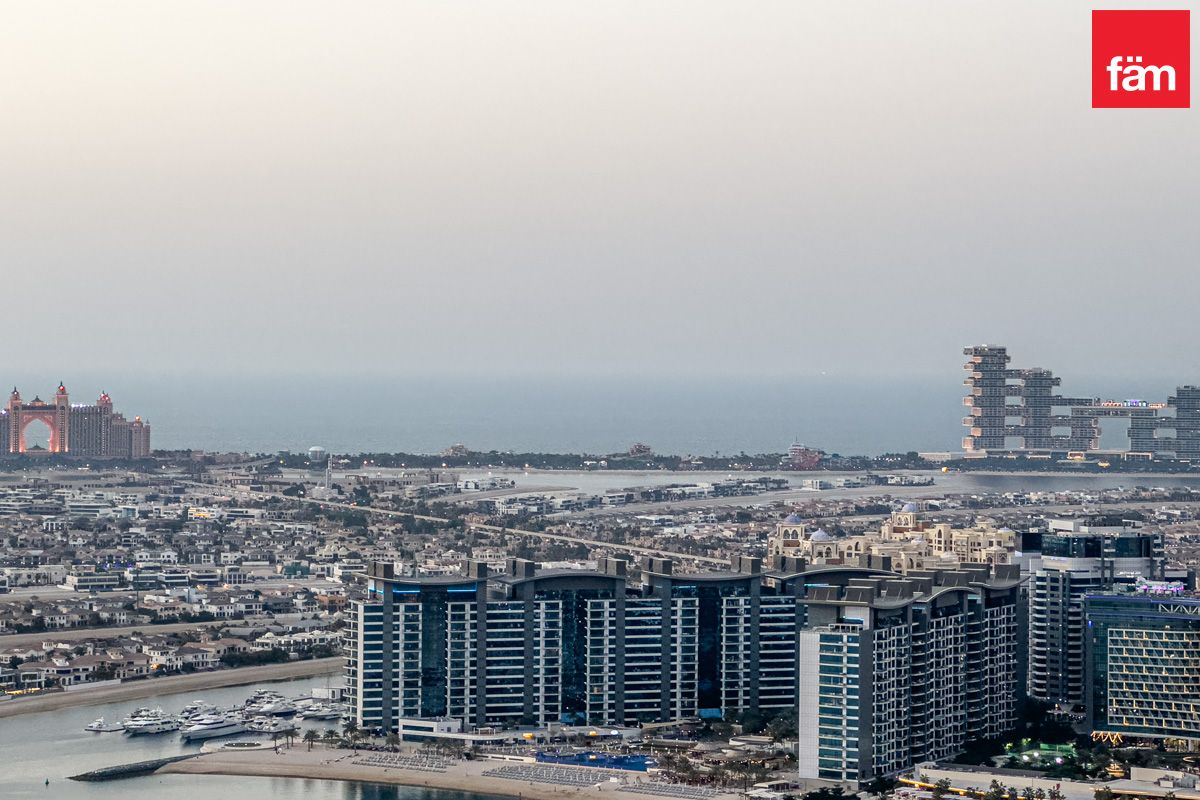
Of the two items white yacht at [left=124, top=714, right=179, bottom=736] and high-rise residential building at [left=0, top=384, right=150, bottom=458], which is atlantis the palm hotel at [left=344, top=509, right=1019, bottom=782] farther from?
high-rise residential building at [left=0, top=384, right=150, bottom=458]

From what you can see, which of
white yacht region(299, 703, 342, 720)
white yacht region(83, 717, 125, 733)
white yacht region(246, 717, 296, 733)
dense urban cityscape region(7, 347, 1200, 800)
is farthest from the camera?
white yacht region(299, 703, 342, 720)

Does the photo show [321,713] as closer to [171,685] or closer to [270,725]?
[270,725]

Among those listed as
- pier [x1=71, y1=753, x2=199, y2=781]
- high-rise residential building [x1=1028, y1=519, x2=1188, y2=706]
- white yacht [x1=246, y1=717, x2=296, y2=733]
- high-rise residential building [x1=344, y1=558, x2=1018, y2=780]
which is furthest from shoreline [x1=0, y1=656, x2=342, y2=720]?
high-rise residential building [x1=1028, y1=519, x2=1188, y2=706]

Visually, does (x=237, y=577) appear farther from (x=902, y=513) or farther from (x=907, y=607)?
(x=907, y=607)

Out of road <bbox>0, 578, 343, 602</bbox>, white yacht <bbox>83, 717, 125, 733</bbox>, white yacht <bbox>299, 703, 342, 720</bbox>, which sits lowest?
white yacht <bbox>83, 717, 125, 733</bbox>

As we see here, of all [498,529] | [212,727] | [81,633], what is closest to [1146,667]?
[212,727]

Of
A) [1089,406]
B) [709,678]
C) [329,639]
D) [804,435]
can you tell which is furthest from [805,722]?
[804,435]

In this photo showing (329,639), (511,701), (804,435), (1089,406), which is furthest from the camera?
(804,435)

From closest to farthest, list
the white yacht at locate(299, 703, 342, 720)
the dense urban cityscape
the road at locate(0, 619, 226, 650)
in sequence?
the dense urban cityscape < the white yacht at locate(299, 703, 342, 720) < the road at locate(0, 619, 226, 650)
